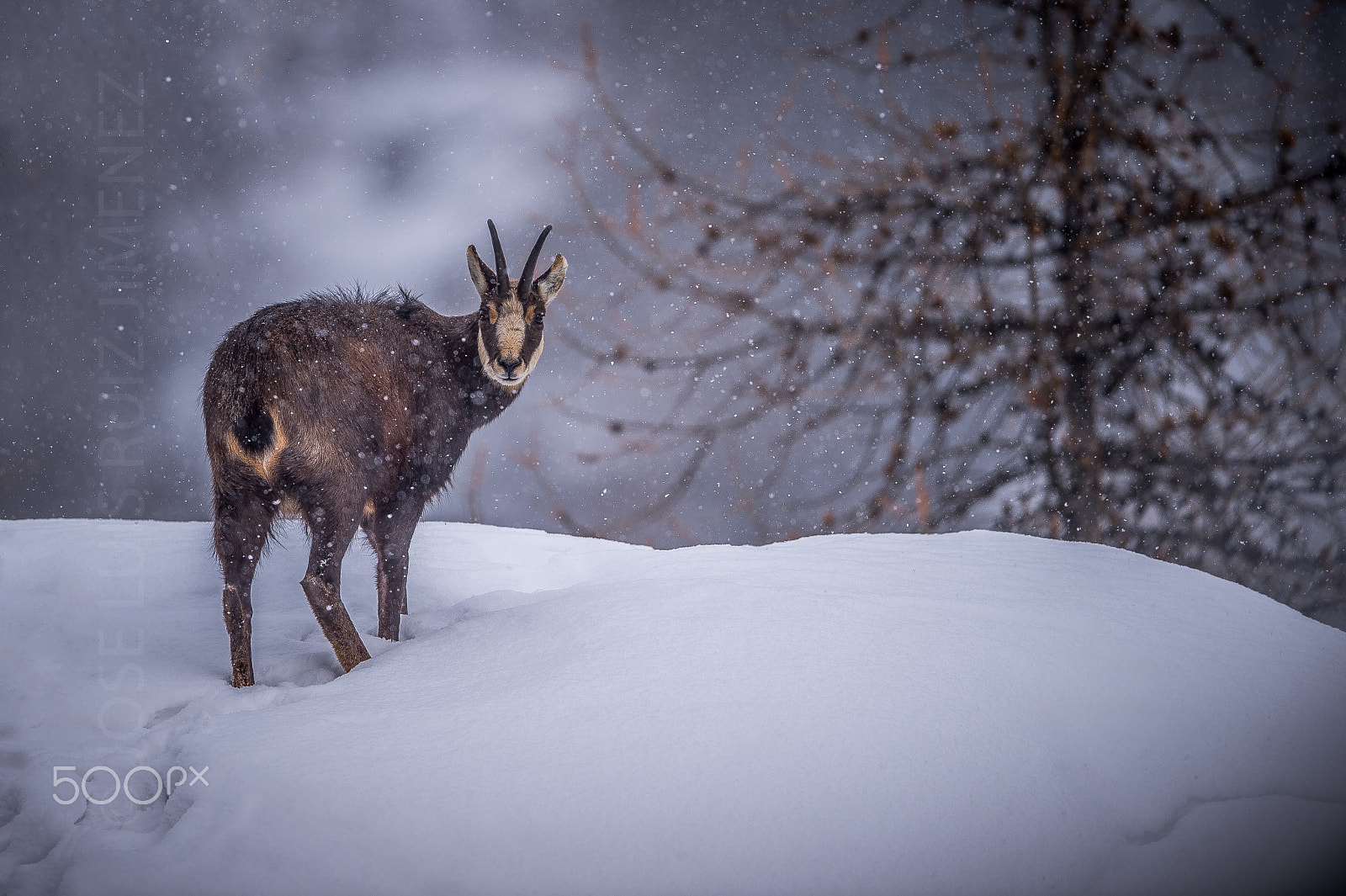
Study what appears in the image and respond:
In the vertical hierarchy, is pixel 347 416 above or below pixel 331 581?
above

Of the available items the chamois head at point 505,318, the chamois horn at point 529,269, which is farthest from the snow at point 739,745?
the chamois horn at point 529,269

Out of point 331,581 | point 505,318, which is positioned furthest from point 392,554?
point 505,318

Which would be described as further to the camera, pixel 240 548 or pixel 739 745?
pixel 240 548

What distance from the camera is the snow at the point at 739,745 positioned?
1.71 m

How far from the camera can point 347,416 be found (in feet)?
10.8

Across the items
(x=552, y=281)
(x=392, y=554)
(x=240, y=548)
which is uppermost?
(x=552, y=281)

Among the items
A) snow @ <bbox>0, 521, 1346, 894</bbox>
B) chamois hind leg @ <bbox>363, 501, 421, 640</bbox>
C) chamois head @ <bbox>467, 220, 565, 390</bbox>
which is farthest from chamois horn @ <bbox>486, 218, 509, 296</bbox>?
snow @ <bbox>0, 521, 1346, 894</bbox>

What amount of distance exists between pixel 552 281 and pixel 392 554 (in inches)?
59.8

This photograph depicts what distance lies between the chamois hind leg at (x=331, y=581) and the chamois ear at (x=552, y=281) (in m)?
1.47

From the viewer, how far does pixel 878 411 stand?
4355 mm

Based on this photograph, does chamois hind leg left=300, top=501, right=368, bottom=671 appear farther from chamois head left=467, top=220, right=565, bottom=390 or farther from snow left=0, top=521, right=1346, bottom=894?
chamois head left=467, top=220, right=565, bottom=390

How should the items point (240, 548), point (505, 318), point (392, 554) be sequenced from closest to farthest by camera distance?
point (240, 548) → point (392, 554) → point (505, 318)

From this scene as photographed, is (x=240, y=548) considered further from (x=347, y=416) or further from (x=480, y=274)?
(x=480, y=274)

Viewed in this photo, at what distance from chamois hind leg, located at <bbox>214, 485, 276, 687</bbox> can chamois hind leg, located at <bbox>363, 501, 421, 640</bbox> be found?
1.62 feet
